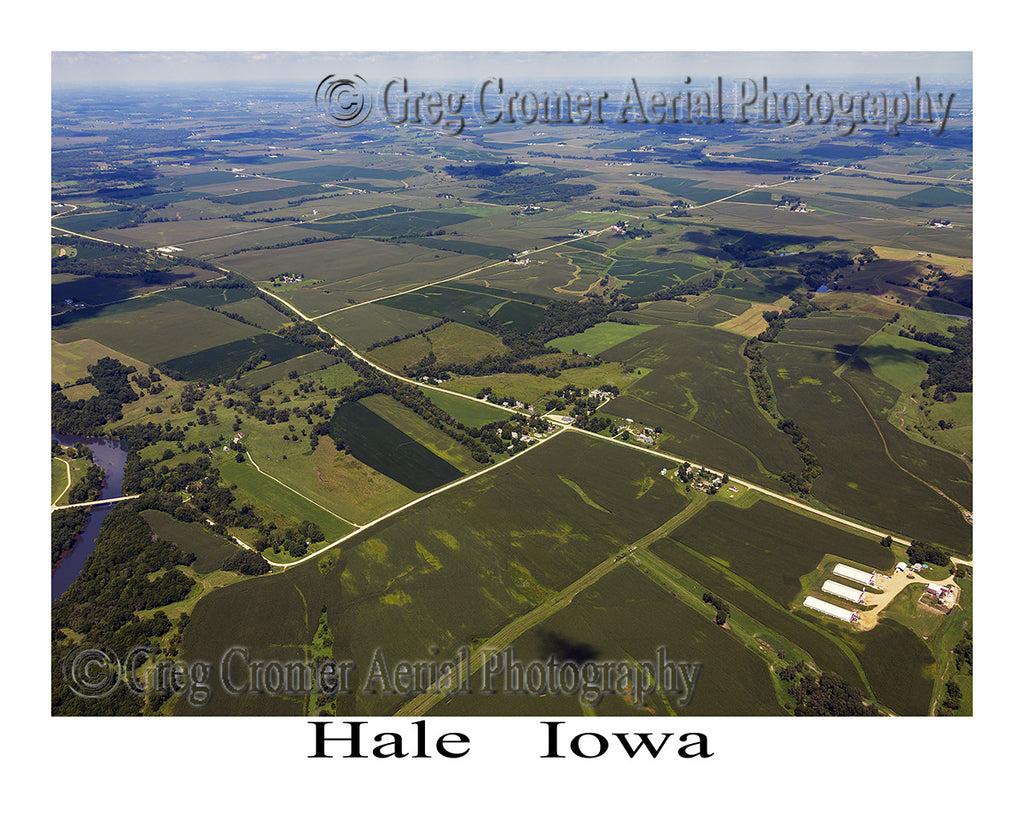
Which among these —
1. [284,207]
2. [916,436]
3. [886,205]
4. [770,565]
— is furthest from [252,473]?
[886,205]

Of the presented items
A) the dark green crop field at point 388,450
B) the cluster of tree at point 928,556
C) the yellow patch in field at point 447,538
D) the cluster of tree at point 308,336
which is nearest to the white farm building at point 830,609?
the cluster of tree at point 928,556

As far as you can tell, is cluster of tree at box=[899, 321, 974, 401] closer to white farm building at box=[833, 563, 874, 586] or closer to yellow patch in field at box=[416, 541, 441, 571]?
white farm building at box=[833, 563, 874, 586]

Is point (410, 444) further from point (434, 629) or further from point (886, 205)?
point (886, 205)

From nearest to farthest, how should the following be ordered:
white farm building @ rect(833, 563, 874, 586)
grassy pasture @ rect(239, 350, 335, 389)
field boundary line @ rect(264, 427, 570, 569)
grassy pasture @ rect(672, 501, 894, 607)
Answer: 1. white farm building @ rect(833, 563, 874, 586)
2. grassy pasture @ rect(672, 501, 894, 607)
3. field boundary line @ rect(264, 427, 570, 569)
4. grassy pasture @ rect(239, 350, 335, 389)

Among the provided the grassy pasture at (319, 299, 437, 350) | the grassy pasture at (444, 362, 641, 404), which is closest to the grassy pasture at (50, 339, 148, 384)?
the grassy pasture at (319, 299, 437, 350)

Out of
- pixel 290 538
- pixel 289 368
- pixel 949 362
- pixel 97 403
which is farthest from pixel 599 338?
pixel 97 403

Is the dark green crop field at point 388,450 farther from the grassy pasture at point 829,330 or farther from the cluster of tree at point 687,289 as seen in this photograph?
the cluster of tree at point 687,289
